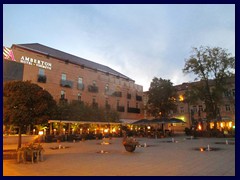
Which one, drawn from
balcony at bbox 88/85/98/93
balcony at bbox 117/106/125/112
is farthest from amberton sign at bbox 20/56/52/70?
balcony at bbox 117/106/125/112

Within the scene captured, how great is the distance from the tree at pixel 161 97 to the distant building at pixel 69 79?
223 inches

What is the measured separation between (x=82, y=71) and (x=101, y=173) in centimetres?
3103

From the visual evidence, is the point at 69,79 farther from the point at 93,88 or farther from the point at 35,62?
the point at 35,62

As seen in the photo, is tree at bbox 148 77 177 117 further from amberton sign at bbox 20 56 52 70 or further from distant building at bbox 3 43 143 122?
amberton sign at bbox 20 56 52 70

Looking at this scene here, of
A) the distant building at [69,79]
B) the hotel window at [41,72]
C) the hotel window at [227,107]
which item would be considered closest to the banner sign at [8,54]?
the distant building at [69,79]

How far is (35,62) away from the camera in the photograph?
31156 millimetres

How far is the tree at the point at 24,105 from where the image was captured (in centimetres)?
1268

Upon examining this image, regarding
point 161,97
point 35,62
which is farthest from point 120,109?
point 35,62

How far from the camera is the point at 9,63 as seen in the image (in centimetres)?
2828

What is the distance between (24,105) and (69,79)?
23.4 meters

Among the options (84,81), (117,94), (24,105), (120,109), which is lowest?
(120,109)

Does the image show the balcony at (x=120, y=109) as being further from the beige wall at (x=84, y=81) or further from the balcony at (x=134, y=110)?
the balcony at (x=134, y=110)
